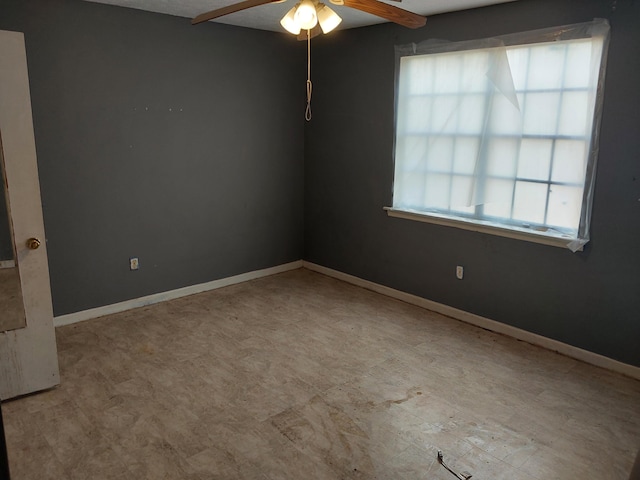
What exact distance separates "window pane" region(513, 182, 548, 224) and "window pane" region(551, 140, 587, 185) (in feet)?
0.44

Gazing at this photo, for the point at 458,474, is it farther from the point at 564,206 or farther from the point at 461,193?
the point at 461,193

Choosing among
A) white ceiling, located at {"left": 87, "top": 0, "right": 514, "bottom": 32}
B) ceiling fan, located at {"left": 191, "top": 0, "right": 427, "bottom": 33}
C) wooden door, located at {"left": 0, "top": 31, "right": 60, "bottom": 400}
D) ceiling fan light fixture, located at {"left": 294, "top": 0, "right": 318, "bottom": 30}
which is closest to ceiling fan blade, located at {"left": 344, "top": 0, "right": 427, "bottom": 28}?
ceiling fan, located at {"left": 191, "top": 0, "right": 427, "bottom": 33}

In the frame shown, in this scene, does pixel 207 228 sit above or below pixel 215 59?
below

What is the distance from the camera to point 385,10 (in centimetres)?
212

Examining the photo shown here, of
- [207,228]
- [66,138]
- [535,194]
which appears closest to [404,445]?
[535,194]

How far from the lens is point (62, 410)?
8.89 ft

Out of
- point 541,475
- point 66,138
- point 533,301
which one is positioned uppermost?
point 66,138

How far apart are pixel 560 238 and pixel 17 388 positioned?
11.6 feet

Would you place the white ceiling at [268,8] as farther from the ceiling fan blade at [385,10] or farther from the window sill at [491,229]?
the window sill at [491,229]

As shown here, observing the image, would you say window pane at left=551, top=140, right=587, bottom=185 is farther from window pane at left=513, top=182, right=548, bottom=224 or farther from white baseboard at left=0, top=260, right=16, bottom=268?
white baseboard at left=0, top=260, right=16, bottom=268

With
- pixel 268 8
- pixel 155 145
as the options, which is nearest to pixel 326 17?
pixel 268 8

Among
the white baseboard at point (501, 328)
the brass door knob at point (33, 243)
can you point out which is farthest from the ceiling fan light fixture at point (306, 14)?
the white baseboard at point (501, 328)

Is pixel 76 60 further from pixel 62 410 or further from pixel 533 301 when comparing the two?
pixel 533 301

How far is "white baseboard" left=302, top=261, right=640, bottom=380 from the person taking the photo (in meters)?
3.23
